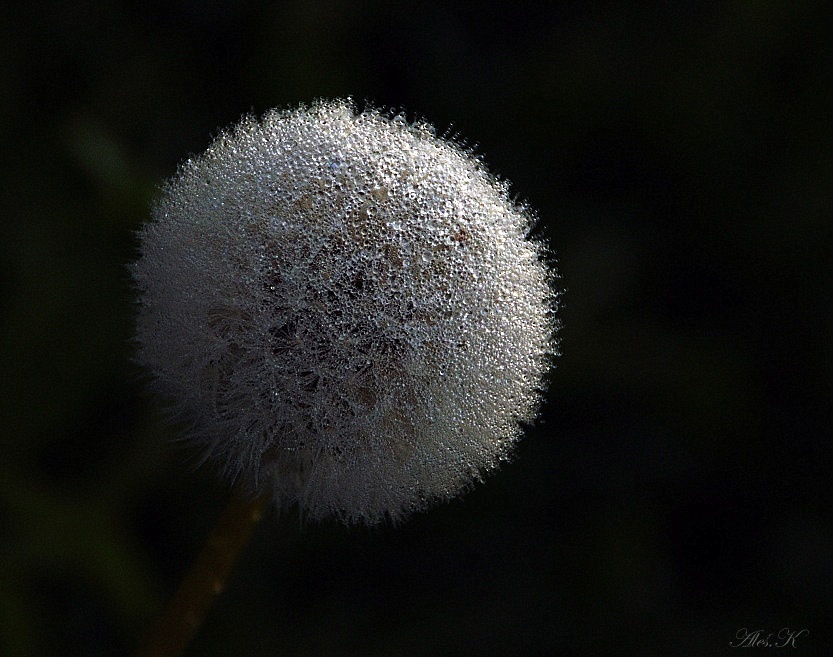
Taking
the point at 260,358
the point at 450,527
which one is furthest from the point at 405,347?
the point at 450,527

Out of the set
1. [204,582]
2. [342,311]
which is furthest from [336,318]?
[204,582]

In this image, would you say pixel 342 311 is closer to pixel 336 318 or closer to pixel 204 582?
pixel 336 318

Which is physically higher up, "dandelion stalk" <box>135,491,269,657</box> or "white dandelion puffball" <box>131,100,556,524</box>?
"white dandelion puffball" <box>131,100,556,524</box>

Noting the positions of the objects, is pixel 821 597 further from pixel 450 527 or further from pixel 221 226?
pixel 221 226

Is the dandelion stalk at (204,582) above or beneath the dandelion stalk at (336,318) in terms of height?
beneath
